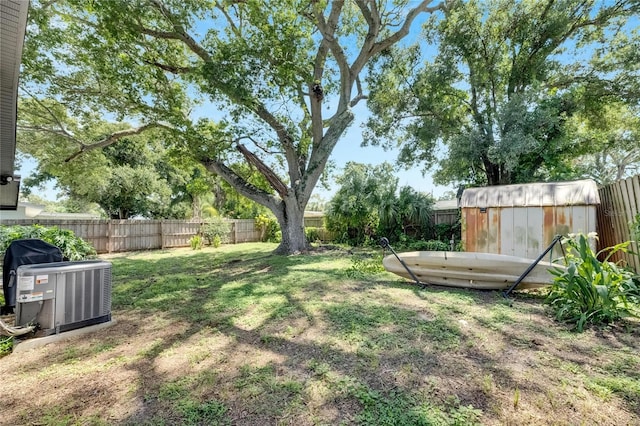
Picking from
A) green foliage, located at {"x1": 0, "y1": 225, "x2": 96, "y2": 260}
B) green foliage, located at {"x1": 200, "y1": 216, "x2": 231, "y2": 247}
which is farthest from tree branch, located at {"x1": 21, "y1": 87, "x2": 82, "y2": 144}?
green foliage, located at {"x1": 200, "y1": 216, "x2": 231, "y2": 247}

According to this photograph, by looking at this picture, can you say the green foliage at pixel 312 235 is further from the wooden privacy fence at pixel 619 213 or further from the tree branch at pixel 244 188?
the wooden privacy fence at pixel 619 213

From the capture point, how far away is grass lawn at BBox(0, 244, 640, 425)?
5.44ft

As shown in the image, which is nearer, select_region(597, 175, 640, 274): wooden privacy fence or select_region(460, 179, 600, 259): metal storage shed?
select_region(597, 175, 640, 274): wooden privacy fence

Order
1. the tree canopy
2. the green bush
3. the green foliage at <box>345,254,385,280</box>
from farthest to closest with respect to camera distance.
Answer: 1. the green bush
2. the tree canopy
3. the green foliage at <box>345,254,385,280</box>

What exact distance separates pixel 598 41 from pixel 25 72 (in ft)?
52.3

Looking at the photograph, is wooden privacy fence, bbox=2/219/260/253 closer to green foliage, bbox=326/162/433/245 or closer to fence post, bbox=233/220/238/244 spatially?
fence post, bbox=233/220/238/244

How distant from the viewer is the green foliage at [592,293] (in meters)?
2.85

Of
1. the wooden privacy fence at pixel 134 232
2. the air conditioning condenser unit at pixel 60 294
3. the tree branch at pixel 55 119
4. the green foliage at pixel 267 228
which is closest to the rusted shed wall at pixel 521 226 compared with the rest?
the air conditioning condenser unit at pixel 60 294

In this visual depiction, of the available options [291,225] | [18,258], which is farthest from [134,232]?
[18,258]

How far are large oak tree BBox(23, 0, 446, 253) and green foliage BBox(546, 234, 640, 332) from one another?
21.1 feet

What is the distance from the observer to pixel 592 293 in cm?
292

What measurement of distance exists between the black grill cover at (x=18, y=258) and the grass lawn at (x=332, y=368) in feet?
3.36

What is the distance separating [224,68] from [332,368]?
6.66 m

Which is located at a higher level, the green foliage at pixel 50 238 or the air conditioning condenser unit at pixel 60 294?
the green foliage at pixel 50 238
